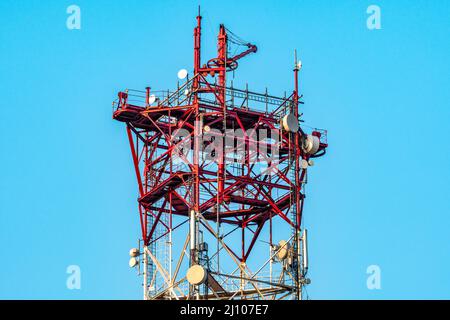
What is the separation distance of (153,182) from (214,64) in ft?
35.7

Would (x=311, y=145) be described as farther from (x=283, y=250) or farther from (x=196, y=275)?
(x=196, y=275)

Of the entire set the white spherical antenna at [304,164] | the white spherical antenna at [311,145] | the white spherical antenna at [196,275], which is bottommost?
the white spherical antenna at [196,275]

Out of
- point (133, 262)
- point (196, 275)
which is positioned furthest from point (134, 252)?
point (196, 275)

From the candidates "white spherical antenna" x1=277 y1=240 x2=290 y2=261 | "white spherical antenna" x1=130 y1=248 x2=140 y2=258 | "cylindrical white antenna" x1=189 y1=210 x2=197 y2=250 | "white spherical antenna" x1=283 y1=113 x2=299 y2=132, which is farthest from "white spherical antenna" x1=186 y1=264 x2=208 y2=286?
"white spherical antenna" x1=283 y1=113 x2=299 y2=132

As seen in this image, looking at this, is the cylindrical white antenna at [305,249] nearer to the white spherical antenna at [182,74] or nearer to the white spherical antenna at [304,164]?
the white spherical antenna at [304,164]

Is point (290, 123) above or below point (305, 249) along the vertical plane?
above

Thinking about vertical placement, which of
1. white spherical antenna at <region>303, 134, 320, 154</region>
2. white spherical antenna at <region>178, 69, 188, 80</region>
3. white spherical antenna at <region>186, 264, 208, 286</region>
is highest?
white spherical antenna at <region>178, 69, 188, 80</region>

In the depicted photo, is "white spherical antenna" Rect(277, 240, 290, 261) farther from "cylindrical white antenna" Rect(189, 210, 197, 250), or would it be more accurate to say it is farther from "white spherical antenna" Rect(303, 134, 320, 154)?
"cylindrical white antenna" Rect(189, 210, 197, 250)

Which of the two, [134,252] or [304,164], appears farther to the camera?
[134,252]

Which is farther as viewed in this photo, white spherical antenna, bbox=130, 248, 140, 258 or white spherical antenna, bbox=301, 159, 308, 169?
white spherical antenna, bbox=130, 248, 140, 258

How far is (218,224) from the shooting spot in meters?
A: 117

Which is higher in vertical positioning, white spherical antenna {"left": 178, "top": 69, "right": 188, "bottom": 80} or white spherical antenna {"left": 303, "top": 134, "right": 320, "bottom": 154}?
white spherical antenna {"left": 178, "top": 69, "right": 188, "bottom": 80}

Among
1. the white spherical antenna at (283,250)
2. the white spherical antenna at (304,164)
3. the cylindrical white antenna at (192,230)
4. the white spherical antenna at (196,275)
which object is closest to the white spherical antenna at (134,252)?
the cylindrical white antenna at (192,230)
